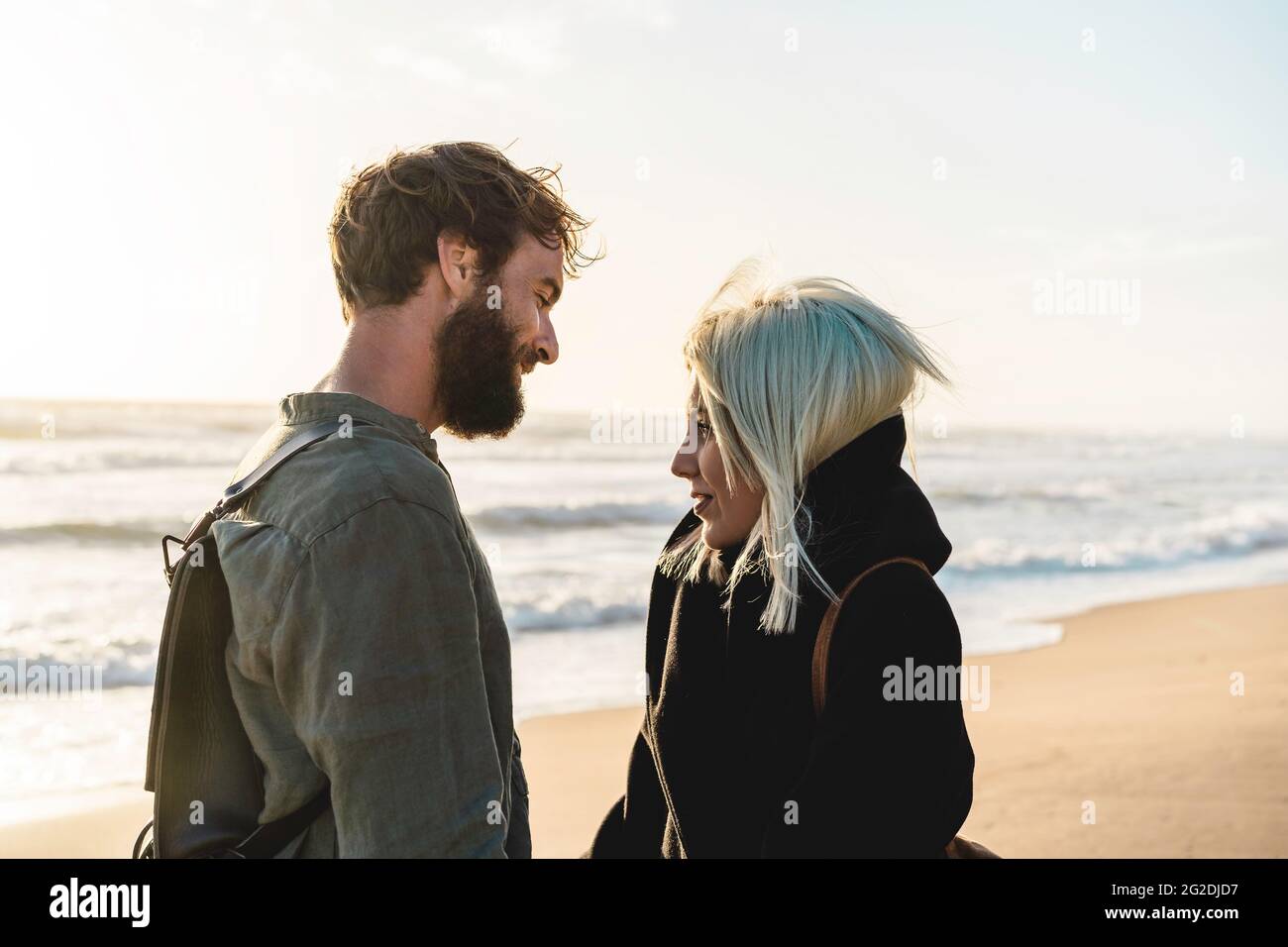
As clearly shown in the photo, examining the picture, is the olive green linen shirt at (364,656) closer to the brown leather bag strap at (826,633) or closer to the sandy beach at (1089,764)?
the brown leather bag strap at (826,633)

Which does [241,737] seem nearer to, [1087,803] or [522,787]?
[522,787]

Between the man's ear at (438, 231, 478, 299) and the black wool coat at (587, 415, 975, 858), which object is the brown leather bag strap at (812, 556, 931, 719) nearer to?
the black wool coat at (587, 415, 975, 858)

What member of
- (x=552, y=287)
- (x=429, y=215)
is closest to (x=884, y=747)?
(x=552, y=287)

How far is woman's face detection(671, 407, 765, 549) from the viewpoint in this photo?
233 cm

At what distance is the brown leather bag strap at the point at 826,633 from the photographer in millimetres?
2053

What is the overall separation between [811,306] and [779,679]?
766 mm

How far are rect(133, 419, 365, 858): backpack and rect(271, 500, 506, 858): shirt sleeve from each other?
150mm

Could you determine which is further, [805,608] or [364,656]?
[805,608]

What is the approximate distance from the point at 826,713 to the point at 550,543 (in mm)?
15041

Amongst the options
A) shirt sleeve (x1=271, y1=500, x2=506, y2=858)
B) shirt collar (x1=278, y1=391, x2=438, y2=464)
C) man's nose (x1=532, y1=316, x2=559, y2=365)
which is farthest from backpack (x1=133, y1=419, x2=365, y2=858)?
man's nose (x1=532, y1=316, x2=559, y2=365)

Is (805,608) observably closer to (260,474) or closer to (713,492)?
(713,492)

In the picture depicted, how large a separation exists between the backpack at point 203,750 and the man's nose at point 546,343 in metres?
0.87

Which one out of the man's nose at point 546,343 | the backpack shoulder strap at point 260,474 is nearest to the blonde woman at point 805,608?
the man's nose at point 546,343

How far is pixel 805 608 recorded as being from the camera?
2148mm
